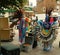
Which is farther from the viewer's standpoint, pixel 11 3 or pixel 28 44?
pixel 28 44

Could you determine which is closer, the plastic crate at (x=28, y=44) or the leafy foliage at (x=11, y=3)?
the leafy foliage at (x=11, y=3)

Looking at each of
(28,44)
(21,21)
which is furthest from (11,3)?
(28,44)

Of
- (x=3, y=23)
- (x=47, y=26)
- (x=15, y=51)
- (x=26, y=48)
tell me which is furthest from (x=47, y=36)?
(x=3, y=23)

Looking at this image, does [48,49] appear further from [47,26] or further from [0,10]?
[0,10]

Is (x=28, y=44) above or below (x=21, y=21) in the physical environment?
below

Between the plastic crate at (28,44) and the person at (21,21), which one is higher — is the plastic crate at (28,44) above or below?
below

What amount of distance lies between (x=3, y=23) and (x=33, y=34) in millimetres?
2666

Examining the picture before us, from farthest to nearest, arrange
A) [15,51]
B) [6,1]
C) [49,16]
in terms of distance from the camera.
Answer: [49,16] → [15,51] → [6,1]

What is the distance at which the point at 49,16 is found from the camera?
986 centimetres

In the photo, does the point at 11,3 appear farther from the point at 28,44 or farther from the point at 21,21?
the point at 28,44

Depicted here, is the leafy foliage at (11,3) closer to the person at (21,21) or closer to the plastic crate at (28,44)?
the person at (21,21)

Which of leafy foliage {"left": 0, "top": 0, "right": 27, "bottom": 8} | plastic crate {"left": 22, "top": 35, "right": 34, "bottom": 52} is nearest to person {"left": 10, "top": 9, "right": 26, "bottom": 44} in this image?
plastic crate {"left": 22, "top": 35, "right": 34, "bottom": 52}

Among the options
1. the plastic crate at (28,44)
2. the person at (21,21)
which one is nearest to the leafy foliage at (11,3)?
the person at (21,21)

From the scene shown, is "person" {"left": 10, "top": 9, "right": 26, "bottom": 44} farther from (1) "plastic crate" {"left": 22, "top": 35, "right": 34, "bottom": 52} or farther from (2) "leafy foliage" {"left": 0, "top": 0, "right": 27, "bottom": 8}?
(2) "leafy foliage" {"left": 0, "top": 0, "right": 27, "bottom": 8}
